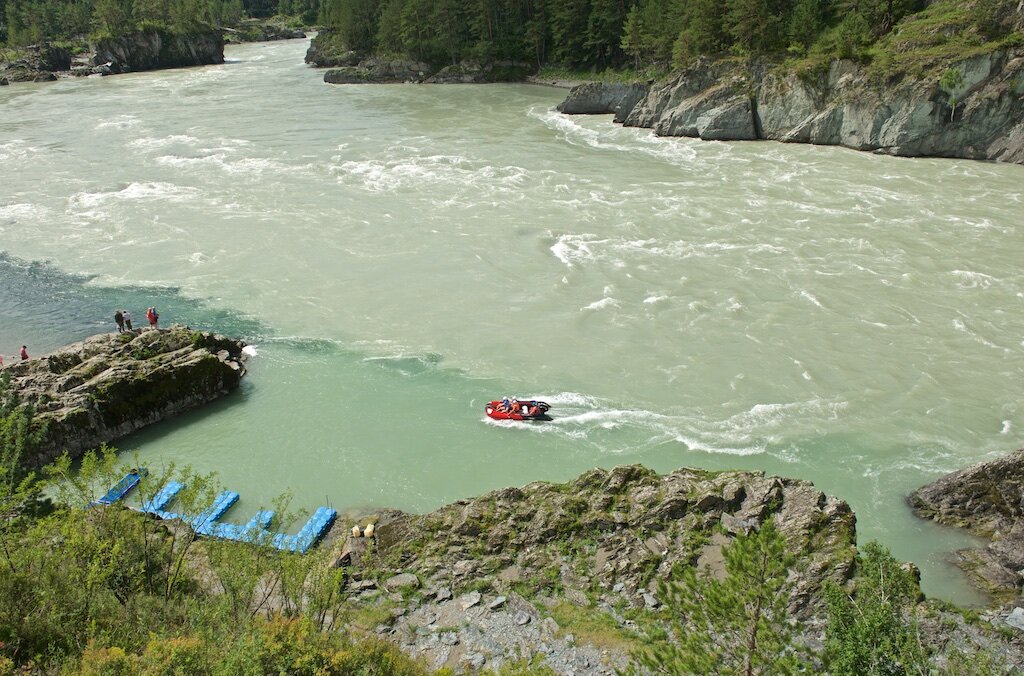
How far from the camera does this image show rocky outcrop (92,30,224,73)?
397 ft

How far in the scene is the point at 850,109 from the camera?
5466 centimetres

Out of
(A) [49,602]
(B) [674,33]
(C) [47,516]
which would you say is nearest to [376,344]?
(C) [47,516]

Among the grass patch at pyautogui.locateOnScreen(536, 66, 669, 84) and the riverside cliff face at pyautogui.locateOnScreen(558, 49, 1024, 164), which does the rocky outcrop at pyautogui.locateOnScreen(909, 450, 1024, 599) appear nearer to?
the riverside cliff face at pyautogui.locateOnScreen(558, 49, 1024, 164)

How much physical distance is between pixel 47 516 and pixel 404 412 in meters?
11.4

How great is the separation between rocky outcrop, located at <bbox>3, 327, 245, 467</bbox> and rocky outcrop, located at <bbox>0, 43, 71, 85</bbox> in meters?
105

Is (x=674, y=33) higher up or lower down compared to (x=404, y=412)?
higher up

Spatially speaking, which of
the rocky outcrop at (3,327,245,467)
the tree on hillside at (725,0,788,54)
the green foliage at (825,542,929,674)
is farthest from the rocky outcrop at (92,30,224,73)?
the green foliage at (825,542,929,674)

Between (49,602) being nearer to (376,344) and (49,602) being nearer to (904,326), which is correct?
(376,344)

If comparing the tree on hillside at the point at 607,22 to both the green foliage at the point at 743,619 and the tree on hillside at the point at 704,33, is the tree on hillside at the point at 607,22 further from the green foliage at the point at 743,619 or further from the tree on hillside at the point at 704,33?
the green foliage at the point at 743,619

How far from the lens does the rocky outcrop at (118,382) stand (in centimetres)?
2417

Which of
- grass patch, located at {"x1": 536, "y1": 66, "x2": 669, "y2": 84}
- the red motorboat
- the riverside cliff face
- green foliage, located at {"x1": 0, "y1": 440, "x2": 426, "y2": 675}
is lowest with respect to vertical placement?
the red motorboat

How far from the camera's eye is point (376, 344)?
29766 millimetres

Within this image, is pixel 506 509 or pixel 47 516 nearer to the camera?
pixel 47 516

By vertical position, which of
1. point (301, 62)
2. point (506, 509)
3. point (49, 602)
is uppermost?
point (301, 62)
